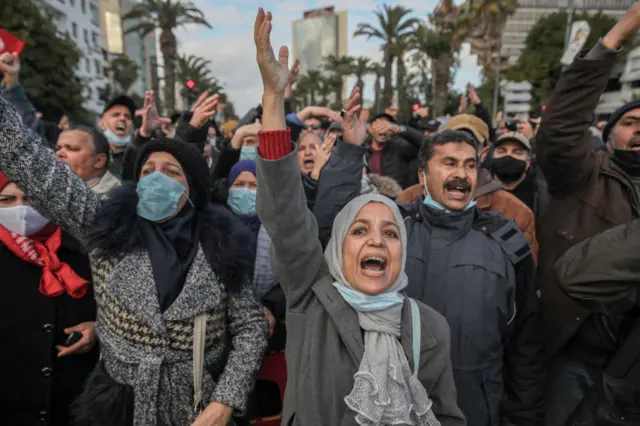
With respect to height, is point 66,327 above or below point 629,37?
below

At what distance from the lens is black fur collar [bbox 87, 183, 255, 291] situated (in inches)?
79.3

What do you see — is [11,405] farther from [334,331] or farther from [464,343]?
[464,343]

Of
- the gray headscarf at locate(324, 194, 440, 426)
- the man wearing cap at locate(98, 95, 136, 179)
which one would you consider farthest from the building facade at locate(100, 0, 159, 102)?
the gray headscarf at locate(324, 194, 440, 426)

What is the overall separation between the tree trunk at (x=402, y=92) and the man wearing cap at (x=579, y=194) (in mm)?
26908

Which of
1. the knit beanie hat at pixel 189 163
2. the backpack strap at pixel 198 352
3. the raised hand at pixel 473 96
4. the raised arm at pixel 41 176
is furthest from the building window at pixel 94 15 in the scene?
the backpack strap at pixel 198 352

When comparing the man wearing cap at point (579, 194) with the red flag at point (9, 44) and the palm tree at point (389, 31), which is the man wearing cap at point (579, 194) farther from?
the palm tree at point (389, 31)

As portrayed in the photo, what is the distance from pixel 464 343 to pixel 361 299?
0.72 m

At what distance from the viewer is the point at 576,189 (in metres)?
2.60

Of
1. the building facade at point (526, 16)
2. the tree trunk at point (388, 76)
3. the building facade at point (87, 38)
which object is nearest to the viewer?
the tree trunk at point (388, 76)

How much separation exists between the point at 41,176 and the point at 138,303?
2.17 feet

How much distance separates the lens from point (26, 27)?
16484mm

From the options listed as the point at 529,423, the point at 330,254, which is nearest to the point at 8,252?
the point at 330,254

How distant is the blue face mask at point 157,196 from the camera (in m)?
2.14

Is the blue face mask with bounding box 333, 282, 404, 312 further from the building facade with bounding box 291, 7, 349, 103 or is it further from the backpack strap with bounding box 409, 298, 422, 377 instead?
the building facade with bounding box 291, 7, 349, 103
